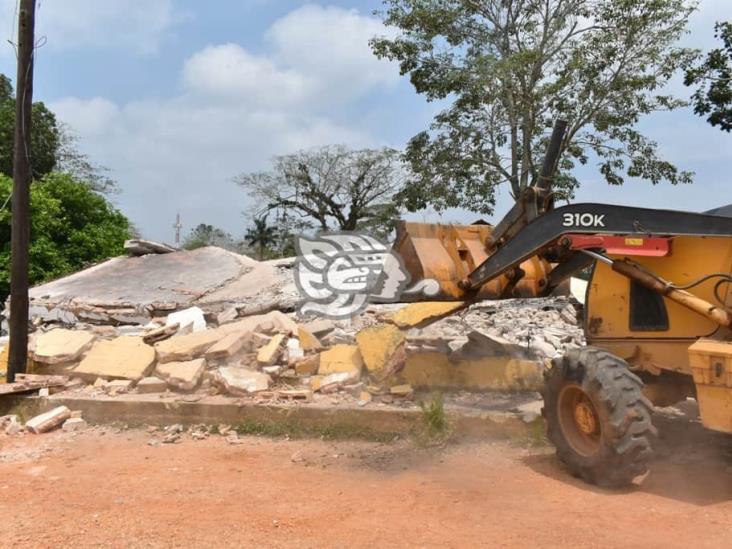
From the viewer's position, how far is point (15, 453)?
6504 mm

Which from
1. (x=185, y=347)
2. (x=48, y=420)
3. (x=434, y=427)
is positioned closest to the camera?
(x=434, y=427)

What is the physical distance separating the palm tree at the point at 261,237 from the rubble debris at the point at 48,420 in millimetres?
42870

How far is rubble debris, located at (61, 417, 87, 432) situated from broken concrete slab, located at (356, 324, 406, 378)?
3.38 m

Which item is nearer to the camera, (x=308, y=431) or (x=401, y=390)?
(x=308, y=431)

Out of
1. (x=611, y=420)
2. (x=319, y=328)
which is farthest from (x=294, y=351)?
(x=611, y=420)

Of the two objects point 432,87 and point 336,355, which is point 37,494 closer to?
point 336,355

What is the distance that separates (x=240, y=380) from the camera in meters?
7.79

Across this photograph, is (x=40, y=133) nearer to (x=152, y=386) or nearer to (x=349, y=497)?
(x=152, y=386)

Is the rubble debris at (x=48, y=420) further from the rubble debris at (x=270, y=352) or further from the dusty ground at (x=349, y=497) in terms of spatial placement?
the rubble debris at (x=270, y=352)

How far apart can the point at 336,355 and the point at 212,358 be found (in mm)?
1700

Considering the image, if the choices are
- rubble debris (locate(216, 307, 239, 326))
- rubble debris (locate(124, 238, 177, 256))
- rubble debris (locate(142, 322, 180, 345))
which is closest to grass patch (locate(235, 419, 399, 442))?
rubble debris (locate(142, 322, 180, 345))

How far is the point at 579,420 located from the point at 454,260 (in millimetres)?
2445

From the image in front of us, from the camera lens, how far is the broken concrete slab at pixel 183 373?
799 cm

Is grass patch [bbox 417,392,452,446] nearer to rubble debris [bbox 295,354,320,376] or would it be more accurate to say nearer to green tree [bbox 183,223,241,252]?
rubble debris [bbox 295,354,320,376]
